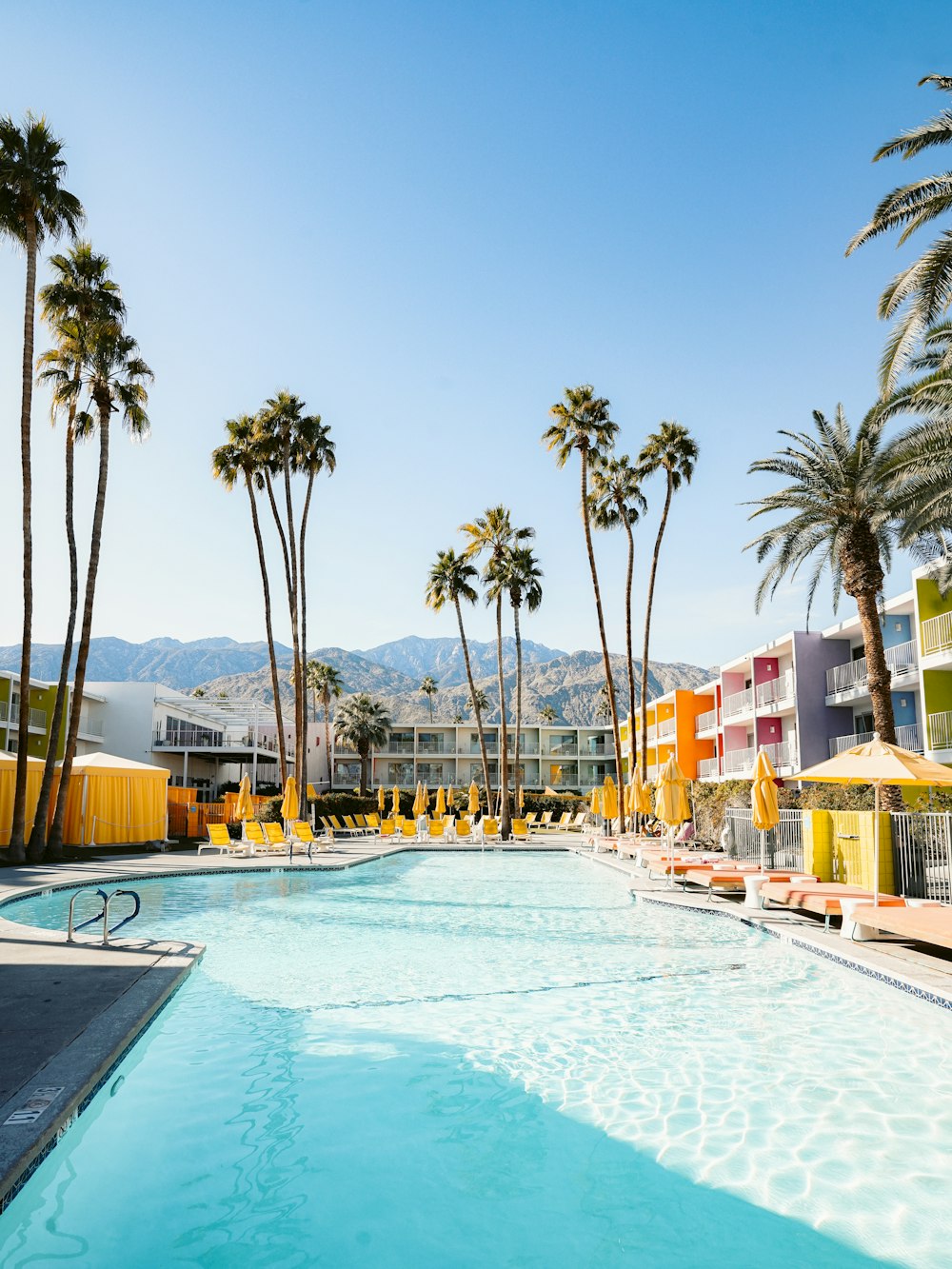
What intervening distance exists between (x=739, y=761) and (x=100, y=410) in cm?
2612

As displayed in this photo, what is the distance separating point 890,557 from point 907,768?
12.4 meters

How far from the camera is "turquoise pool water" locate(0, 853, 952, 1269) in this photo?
12.7 ft

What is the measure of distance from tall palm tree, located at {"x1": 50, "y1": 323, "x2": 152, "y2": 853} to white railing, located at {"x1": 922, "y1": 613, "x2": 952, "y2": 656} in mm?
21855

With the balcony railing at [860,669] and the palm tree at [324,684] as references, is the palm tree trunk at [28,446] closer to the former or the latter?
the balcony railing at [860,669]

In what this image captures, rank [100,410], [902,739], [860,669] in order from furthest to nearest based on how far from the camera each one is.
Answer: [860,669] < [902,739] < [100,410]

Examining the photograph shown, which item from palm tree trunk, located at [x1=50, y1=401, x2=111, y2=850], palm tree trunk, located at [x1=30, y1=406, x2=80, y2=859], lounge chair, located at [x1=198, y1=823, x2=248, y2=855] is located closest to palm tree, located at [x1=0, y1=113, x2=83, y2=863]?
palm tree trunk, located at [x1=30, y1=406, x2=80, y2=859]

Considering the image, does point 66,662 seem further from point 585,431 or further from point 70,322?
point 585,431

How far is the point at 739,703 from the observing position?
117 feet

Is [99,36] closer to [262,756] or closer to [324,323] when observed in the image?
[324,323]

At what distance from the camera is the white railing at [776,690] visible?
3080 cm

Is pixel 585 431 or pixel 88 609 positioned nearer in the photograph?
pixel 88 609

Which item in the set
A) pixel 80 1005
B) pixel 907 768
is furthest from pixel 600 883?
pixel 80 1005

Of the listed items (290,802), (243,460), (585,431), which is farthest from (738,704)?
(243,460)

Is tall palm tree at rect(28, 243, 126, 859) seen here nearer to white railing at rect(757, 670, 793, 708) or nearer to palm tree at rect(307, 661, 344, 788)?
white railing at rect(757, 670, 793, 708)
